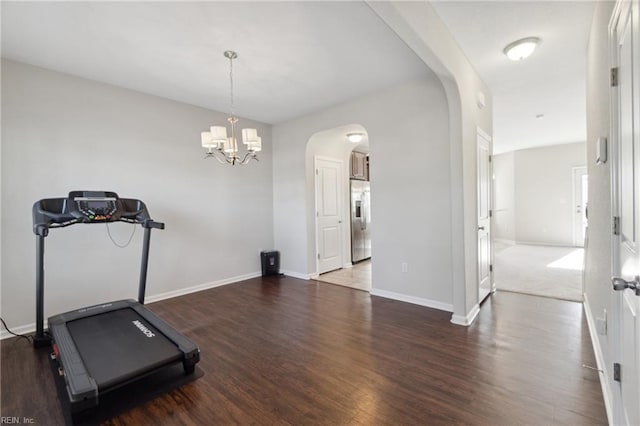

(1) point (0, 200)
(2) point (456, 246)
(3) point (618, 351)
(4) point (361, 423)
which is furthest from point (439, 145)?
(1) point (0, 200)

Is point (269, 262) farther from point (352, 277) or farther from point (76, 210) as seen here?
point (76, 210)

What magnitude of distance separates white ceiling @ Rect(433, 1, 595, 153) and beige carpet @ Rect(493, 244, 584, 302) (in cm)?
267

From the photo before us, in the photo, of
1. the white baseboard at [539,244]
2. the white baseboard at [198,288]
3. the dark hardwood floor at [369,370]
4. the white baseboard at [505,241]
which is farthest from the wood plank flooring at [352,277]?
the white baseboard at [539,244]

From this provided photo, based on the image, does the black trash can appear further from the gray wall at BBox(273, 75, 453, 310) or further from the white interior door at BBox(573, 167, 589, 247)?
the white interior door at BBox(573, 167, 589, 247)

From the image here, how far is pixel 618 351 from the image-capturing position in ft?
4.89

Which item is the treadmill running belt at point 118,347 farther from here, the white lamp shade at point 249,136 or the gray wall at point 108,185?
the white lamp shade at point 249,136

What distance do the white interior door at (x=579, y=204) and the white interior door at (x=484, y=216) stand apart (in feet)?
17.6

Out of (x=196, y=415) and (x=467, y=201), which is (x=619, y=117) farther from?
(x=196, y=415)

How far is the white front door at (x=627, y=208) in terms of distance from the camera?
3.50 ft

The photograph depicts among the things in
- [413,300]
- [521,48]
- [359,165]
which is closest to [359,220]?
[359,165]

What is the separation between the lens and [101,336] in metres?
2.38

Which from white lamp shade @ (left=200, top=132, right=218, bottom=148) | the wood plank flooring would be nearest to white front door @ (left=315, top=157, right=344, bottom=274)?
the wood plank flooring

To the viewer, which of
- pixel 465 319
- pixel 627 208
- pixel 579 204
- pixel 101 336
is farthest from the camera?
pixel 579 204

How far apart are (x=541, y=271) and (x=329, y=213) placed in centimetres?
378
